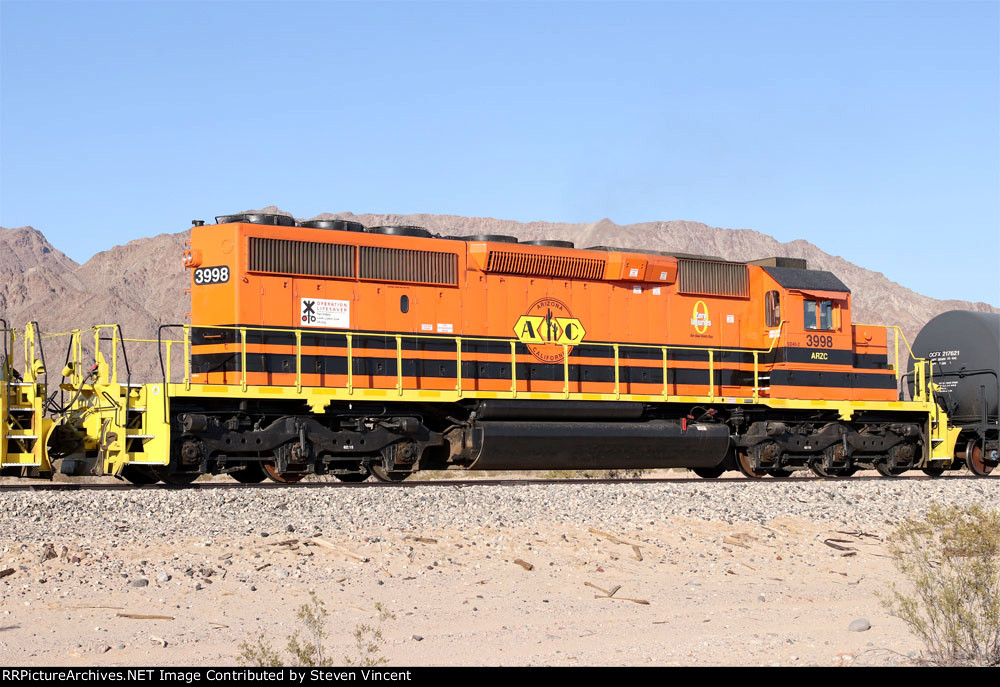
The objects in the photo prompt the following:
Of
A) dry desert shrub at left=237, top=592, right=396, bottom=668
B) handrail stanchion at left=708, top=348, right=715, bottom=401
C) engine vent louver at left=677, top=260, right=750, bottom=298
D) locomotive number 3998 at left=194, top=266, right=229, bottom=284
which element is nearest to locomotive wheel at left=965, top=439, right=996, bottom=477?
engine vent louver at left=677, top=260, right=750, bottom=298

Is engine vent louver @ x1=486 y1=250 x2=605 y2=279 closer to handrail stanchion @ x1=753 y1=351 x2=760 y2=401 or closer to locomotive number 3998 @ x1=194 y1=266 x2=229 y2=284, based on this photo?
handrail stanchion @ x1=753 y1=351 x2=760 y2=401

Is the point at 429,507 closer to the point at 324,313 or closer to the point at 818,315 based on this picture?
the point at 324,313

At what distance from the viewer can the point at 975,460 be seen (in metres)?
20.3

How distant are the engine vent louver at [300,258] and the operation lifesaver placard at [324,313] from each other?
43 cm

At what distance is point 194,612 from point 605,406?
9.58 meters

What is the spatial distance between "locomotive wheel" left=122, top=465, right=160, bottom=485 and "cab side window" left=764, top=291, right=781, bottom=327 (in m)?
10.8

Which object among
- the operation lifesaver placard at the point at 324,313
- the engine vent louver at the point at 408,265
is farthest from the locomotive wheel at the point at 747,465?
the operation lifesaver placard at the point at 324,313

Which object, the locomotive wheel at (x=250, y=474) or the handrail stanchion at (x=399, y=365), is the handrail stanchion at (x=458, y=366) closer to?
the handrail stanchion at (x=399, y=365)

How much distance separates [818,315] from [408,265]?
303 inches

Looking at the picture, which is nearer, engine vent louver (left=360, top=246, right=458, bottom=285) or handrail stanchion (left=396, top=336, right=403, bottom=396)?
handrail stanchion (left=396, top=336, right=403, bottom=396)

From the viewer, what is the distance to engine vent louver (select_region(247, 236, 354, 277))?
50.8 ft

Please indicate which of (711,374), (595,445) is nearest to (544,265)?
(595,445)
